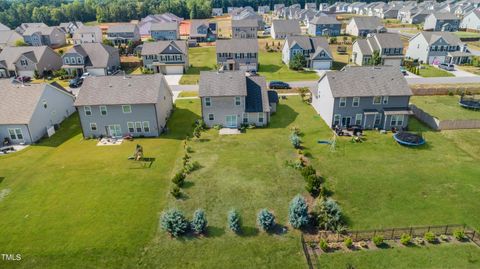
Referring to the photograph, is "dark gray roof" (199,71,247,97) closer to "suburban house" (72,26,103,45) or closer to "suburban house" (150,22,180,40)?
"suburban house" (150,22,180,40)

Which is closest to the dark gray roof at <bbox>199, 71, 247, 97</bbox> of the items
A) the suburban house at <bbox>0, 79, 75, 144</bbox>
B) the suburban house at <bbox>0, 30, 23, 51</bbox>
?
the suburban house at <bbox>0, 79, 75, 144</bbox>

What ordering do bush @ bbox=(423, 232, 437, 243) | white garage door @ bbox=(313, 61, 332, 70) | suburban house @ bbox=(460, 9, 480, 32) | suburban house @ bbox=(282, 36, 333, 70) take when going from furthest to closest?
suburban house @ bbox=(460, 9, 480, 32)
white garage door @ bbox=(313, 61, 332, 70)
suburban house @ bbox=(282, 36, 333, 70)
bush @ bbox=(423, 232, 437, 243)

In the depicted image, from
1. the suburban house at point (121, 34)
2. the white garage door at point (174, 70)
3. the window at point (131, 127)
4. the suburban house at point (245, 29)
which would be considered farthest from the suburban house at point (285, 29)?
the window at point (131, 127)

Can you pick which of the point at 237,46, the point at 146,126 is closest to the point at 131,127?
the point at 146,126

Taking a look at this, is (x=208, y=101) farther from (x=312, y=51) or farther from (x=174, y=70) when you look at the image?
(x=312, y=51)

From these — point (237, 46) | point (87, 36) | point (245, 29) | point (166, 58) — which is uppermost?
point (245, 29)

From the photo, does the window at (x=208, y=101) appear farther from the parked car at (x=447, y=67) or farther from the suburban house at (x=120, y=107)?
the parked car at (x=447, y=67)
